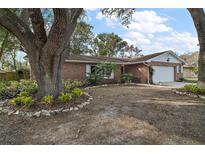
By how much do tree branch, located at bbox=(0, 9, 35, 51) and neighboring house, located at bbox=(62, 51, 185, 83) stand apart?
9611mm

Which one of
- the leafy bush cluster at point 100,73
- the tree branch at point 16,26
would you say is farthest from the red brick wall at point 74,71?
the tree branch at point 16,26

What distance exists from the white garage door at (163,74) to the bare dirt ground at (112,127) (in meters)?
13.2

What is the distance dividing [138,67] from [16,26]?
15.0m

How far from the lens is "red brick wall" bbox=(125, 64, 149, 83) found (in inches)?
732

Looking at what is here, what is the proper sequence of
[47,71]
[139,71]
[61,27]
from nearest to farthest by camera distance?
[61,27], [47,71], [139,71]

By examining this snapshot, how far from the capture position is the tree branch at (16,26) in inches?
230

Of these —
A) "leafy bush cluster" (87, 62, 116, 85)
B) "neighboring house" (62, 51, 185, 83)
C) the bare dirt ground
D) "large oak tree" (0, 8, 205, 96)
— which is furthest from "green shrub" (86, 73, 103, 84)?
the bare dirt ground

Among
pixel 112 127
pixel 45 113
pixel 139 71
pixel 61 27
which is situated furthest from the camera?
pixel 139 71

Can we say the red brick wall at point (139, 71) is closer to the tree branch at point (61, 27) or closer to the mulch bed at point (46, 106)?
the mulch bed at point (46, 106)

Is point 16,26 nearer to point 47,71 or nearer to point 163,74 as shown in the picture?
point 47,71

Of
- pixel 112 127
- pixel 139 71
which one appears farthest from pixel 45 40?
pixel 139 71

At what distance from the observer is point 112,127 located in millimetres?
4438

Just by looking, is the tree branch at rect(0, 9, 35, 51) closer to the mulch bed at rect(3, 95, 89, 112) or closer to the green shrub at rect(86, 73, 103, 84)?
the mulch bed at rect(3, 95, 89, 112)
